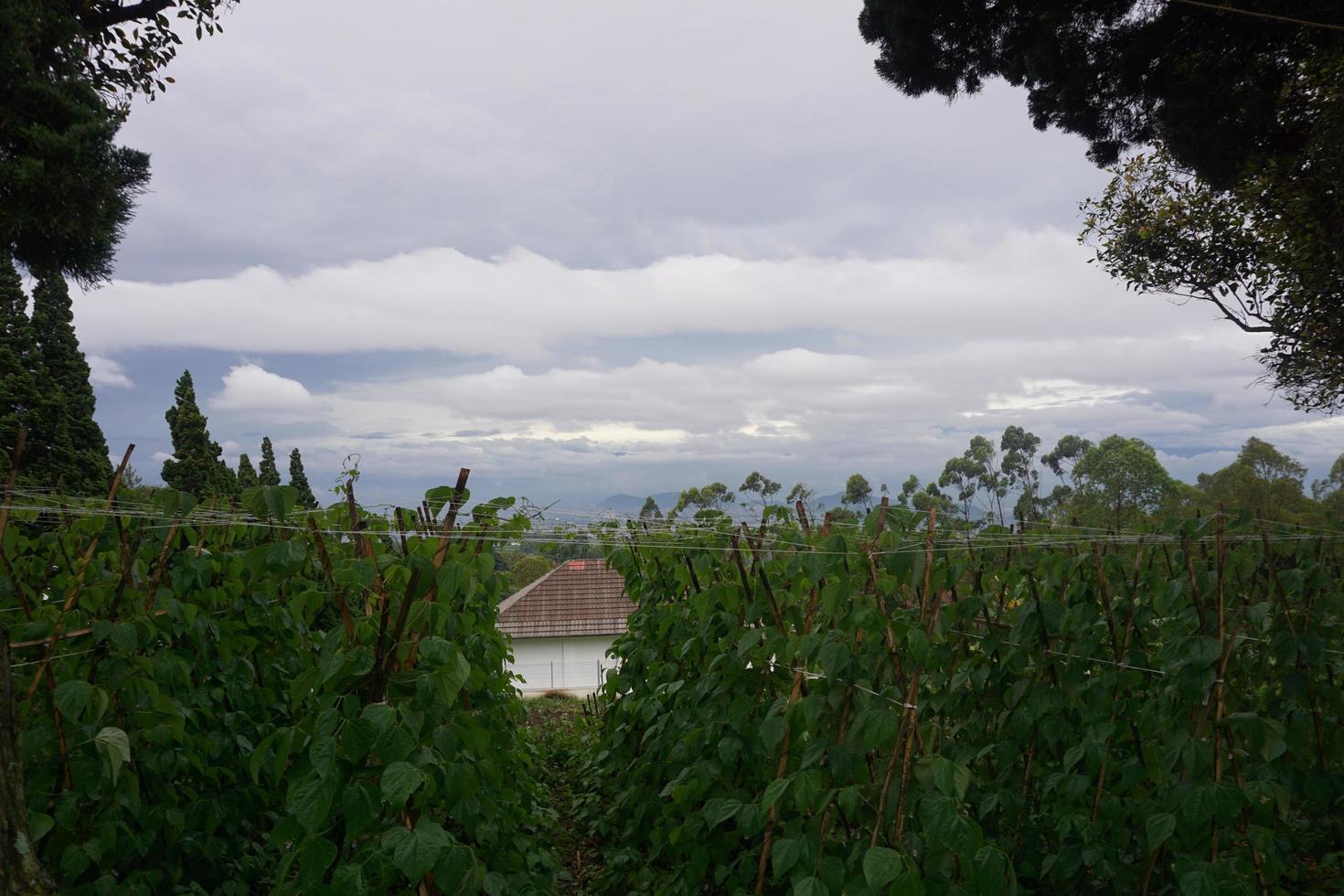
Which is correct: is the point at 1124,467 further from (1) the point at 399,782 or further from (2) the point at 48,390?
(1) the point at 399,782

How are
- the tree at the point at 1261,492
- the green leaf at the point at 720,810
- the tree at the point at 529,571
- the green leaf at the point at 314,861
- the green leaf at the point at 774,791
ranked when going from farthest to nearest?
1. the tree at the point at 529,571
2. the tree at the point at 1261,492
3. the green leaf at the point at 720,810
4. the green leaf at the point at 774,791
5. the green leaf at the point at 314,861

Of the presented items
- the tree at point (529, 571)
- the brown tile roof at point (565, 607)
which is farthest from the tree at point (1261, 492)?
the tree at point (529, 571)

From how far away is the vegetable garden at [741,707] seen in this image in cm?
218

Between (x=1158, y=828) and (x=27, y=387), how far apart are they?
16.7 meters

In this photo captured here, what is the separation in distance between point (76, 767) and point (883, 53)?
19.0 ft

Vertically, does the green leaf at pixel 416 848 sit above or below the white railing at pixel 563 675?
above

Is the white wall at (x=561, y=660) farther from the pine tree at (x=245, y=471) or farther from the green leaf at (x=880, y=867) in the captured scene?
the green leaf at (x=880, y=867)

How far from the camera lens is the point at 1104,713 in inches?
123

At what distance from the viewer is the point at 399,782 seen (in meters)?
1.93

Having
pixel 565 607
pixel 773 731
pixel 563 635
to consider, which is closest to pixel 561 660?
pixel 563 635

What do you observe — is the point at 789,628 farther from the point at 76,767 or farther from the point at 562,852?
the point at 562,852

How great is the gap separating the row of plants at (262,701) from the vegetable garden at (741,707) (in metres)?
0.01

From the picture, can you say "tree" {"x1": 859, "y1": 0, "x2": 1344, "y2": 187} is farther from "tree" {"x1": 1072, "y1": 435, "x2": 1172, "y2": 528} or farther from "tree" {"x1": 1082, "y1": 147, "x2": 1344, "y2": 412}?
"tree" {"x1": 1072, "y1": 435, "x2": 1172, "y2": 528}

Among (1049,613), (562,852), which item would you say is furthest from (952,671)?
(562,852)
